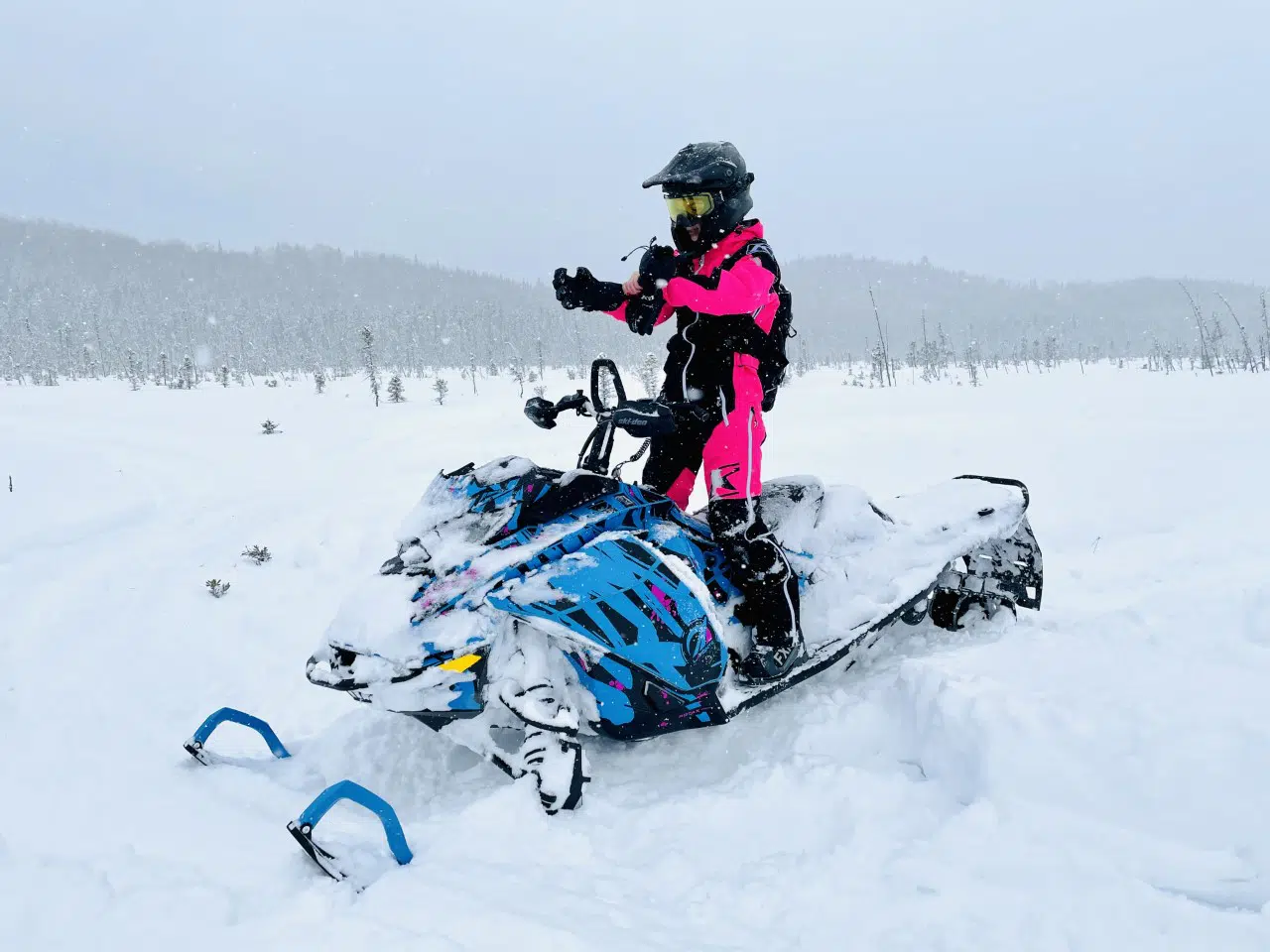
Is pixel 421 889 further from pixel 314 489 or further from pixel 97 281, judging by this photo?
pixel 97 281

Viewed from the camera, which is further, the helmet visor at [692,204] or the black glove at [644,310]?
the helmet visor at [692,204]

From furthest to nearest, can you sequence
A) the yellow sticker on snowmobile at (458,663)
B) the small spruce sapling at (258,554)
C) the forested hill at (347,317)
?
1. the forested hill at (347,317)
2. the small spruce sapling at (258,554)
3. the yellow sticker on snowmobile at (458,663)

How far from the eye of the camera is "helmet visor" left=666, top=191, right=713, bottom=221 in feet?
10.7

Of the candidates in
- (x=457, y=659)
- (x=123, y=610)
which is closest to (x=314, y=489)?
(x=123, y=610)

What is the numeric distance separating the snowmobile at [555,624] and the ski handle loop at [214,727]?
0.03 ft

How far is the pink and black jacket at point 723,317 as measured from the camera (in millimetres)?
3041

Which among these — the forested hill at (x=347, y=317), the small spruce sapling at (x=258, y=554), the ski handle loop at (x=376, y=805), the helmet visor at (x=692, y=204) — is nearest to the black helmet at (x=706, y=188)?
the helmet visor at (x=692, y=204)

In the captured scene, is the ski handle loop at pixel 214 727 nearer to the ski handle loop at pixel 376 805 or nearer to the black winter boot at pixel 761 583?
the ski handle loop at pixel 376 805

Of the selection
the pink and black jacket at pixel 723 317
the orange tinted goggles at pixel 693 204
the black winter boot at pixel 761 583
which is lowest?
the black winter boot at pixel 761 583

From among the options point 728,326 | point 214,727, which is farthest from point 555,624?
point 728,326

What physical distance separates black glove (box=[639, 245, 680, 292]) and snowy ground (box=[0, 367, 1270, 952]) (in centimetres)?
200

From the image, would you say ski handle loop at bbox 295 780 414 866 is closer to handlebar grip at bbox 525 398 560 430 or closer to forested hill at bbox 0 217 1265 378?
handlebar grip at bbox 525 398 560 430

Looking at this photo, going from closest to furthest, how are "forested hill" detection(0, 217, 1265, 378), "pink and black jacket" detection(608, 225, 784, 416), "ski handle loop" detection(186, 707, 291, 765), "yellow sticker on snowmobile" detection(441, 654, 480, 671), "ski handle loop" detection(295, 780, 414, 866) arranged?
"ski handle loop" detection(295, 780, 414, 866) → "yellow sticker on snowmobile" detection(441, 654, 480, 671) → "ski handle loop" detection(186, 707, 291, 765) → "pink and black jacket" detection(608, 225, 784, 416) → "forested hill" detection(0, 217, 1265, 378)

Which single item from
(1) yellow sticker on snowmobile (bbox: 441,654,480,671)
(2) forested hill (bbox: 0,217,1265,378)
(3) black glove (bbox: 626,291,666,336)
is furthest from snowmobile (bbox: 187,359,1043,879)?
(2) forested hill (bbox: 0,217,1265,378)
